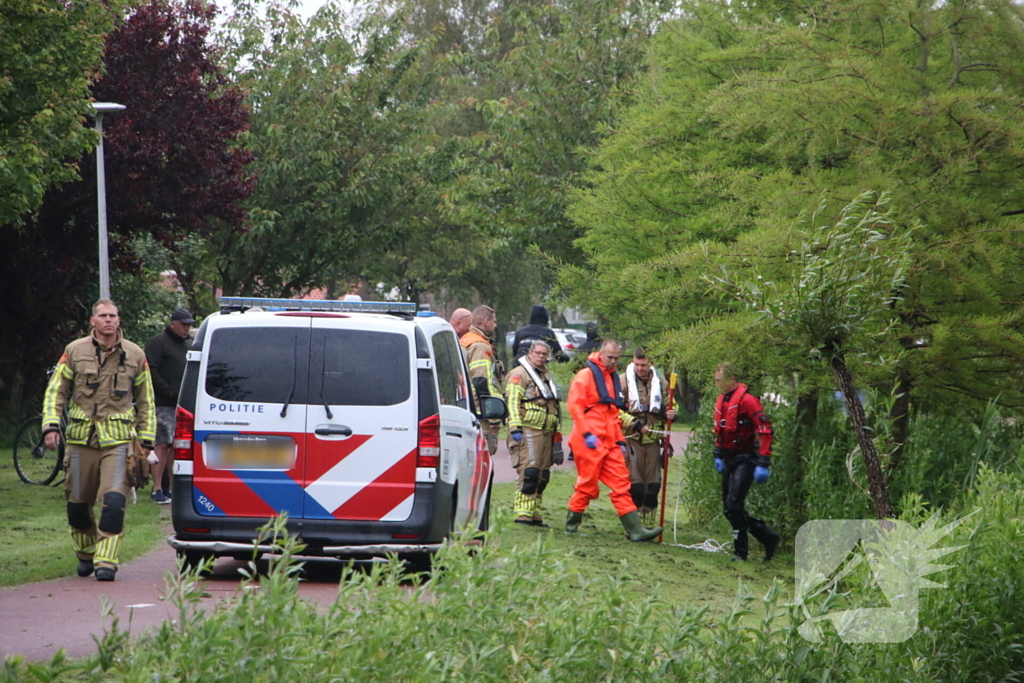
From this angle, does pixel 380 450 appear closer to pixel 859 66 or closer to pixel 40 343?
pixel 859 66

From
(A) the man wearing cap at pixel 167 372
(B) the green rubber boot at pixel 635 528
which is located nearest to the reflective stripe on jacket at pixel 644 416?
(B) the green rubber boot at pixel 635 528

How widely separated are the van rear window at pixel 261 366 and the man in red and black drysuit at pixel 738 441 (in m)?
4.33

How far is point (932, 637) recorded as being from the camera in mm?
5066

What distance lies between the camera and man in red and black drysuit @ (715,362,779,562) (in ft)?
36.9

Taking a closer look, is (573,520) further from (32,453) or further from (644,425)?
(32,453)

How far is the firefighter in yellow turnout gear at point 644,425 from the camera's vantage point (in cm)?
1307

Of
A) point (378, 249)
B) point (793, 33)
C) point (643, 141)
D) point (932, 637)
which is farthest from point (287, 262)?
point (932, 637)

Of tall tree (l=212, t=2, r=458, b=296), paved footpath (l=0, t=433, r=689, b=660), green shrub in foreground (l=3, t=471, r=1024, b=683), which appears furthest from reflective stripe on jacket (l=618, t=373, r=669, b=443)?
tall tree (l=212, t=2, r=458, b=296)

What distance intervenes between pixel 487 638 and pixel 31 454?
40.6ft

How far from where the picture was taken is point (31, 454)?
14758 mm

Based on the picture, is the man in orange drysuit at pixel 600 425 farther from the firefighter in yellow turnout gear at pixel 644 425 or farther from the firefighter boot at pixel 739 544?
the firefighter in yellow turnout gear at pixel 644 425

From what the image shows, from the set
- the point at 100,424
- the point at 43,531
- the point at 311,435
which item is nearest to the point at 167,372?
the point at 43,531

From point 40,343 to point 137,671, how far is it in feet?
57.6
